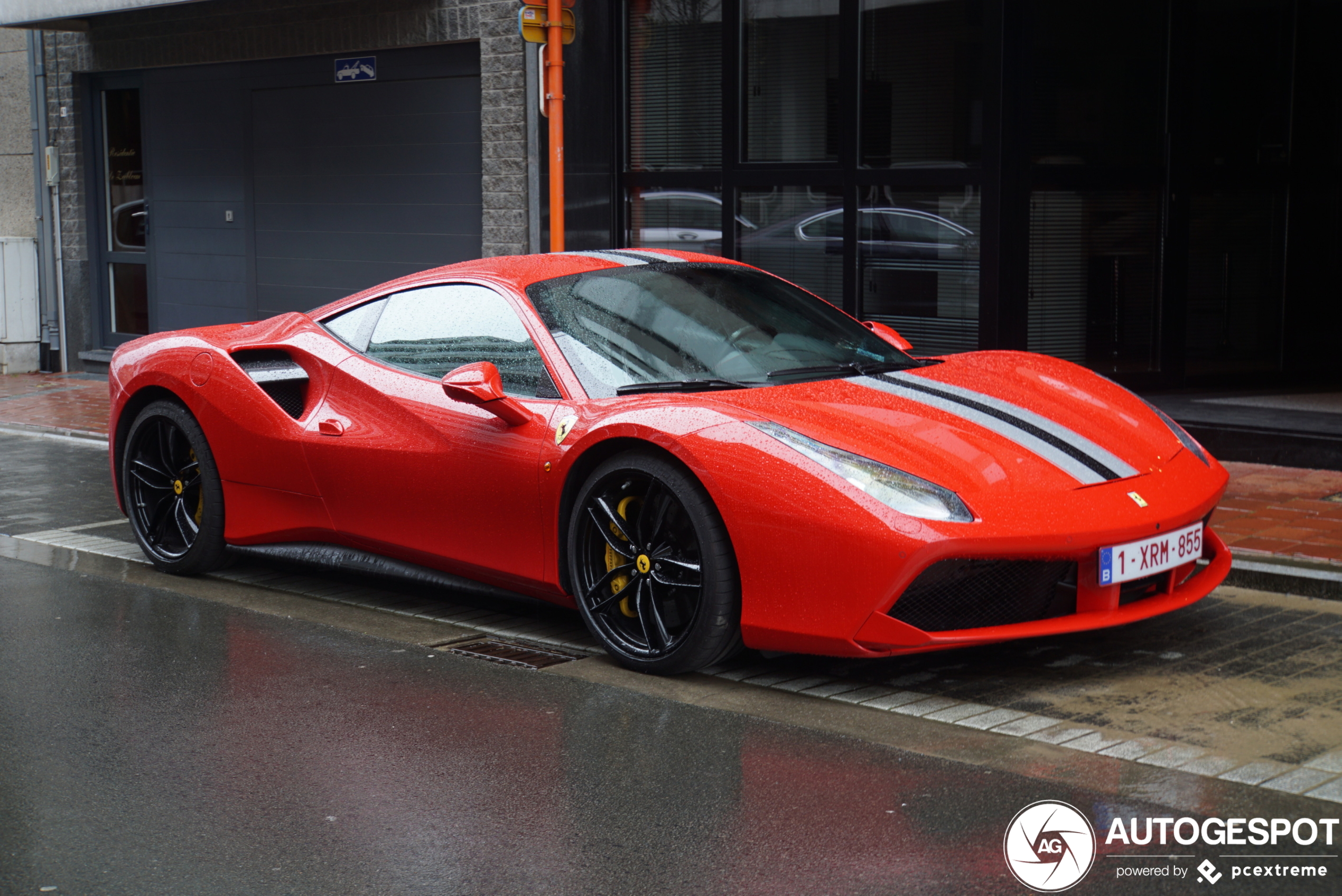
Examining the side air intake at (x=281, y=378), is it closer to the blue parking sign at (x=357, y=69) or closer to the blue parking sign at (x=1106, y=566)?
the blue parking sign at (x=1106, y=566)

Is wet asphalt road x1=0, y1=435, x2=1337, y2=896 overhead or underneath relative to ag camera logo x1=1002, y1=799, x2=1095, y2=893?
underneath

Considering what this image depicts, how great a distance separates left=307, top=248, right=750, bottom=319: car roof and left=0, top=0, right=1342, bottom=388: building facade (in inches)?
164

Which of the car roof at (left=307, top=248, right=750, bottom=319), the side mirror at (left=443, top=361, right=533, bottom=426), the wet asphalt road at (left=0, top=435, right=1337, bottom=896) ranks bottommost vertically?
the wet asphalt road at (left=0, top=435, right=1337, bottom=896)

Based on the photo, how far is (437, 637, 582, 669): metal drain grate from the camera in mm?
5145

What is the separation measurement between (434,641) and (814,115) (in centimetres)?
612

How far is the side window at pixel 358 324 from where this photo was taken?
5980 millimetres

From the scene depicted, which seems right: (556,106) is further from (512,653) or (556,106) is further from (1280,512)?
(1280,512)

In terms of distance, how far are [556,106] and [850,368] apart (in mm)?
3436

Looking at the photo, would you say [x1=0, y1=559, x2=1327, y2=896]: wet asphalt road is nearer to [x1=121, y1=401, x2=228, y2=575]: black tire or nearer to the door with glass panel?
[x1=121, y1=401, x2=228, y2=575]: black tire

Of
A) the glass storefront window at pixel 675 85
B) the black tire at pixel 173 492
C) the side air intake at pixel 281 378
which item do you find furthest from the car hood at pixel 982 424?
the glass storefront window at pixel 675 85

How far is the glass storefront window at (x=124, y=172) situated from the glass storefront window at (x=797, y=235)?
712 centimetres

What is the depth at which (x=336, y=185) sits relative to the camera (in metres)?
13.3

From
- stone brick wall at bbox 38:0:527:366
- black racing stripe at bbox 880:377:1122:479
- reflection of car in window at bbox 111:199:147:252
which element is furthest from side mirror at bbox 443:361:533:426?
reflection of car in window at bbox 111:199:147:252

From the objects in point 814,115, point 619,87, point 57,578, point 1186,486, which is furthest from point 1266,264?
point 57,578
